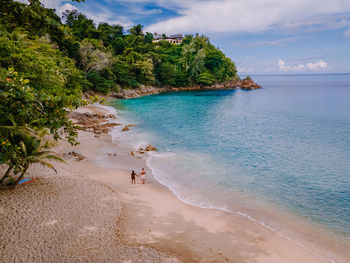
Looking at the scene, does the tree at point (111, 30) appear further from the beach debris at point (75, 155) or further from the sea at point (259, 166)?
the beach debris at point (75, 155)

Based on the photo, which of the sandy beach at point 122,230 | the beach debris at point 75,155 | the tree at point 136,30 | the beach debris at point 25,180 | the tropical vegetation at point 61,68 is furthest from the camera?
the tree at point 136,30

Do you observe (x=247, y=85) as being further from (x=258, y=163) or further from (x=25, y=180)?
(x=25, y=180)

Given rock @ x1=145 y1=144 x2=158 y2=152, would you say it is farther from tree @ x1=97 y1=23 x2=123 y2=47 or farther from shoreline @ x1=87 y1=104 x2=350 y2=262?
tree @ x1=97 y1=23 x2=123 y2=47

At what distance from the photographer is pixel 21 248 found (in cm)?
762

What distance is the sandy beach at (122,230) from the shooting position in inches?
313

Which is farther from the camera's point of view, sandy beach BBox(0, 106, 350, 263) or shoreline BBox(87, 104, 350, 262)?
shoreline BBox(87, 104, 350, 262)

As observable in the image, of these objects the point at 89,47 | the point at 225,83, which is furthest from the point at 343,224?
the point at 225,83

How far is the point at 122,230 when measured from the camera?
950cm

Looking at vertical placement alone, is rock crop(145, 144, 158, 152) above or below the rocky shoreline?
below

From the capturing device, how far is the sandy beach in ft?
26.1

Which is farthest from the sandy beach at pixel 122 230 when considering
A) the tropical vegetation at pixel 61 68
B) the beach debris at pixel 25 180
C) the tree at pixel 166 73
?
the tree at pixel 166 73

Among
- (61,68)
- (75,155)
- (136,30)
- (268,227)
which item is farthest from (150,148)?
(136,30)

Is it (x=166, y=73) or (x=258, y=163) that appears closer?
(x=258, y=163)

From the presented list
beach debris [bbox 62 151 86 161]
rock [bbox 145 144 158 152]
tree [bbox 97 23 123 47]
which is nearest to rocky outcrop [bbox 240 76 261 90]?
tree [bbox 97 23 123 47]
